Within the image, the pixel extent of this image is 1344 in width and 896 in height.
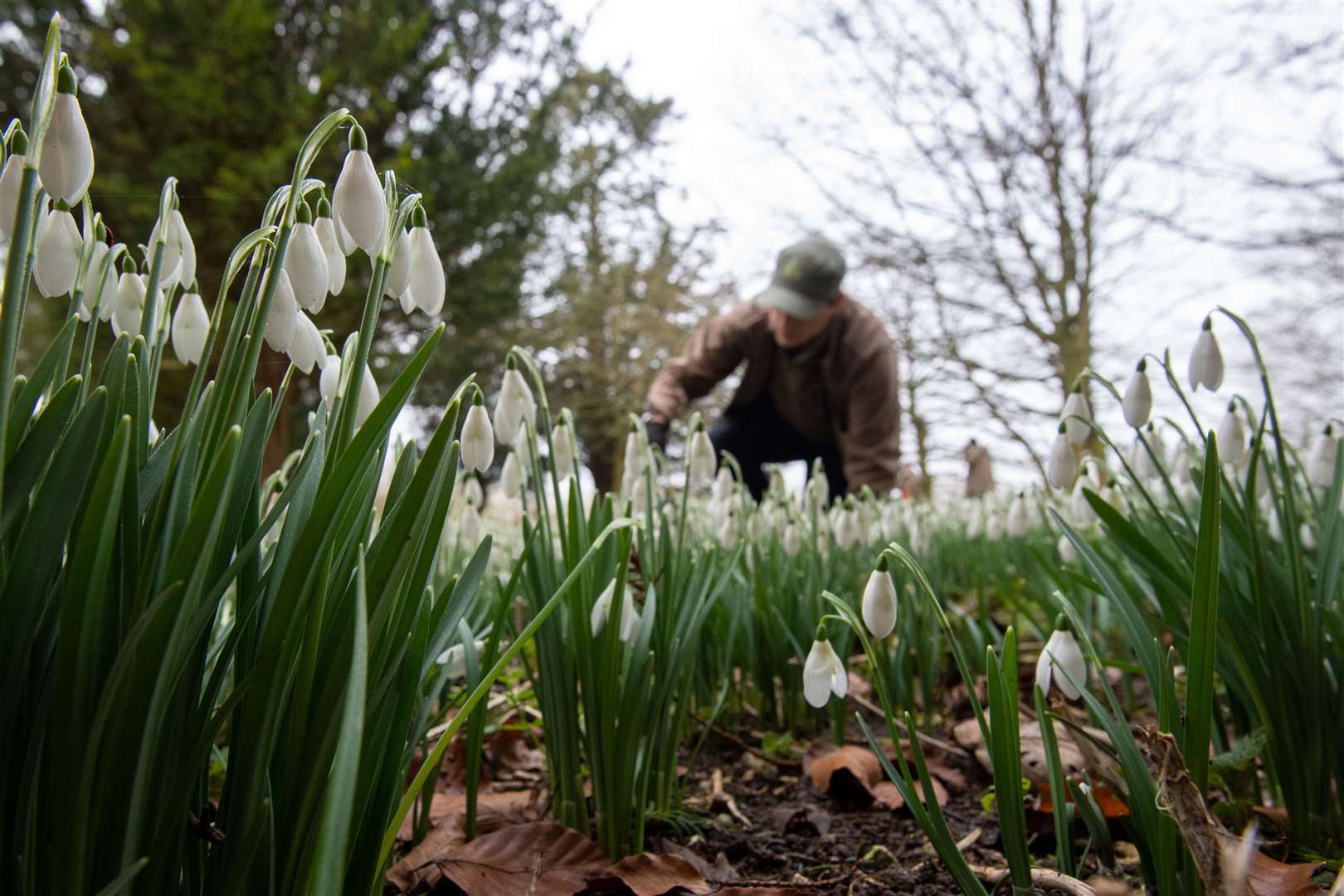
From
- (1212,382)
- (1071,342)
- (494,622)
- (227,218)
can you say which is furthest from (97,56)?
(1071,342)

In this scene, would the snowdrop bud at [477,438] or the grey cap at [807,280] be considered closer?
the snowdrop bud at [477,438]

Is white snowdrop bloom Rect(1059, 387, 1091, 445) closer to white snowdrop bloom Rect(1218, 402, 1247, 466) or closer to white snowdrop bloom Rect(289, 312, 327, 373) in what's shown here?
white snowdrop bloom Rect(1218, 402, 1247, 466)

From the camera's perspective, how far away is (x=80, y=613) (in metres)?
0.69

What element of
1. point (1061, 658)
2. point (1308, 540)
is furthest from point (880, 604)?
point (1308, 540)

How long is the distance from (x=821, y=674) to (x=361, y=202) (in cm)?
85

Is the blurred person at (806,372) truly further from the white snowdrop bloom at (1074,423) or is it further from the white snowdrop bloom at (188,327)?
the white snowdrop bloom at (188,327)

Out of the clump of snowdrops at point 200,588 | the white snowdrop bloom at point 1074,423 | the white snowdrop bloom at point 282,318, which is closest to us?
the clump of snowdrops at point 200,588

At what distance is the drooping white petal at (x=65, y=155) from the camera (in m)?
0.76

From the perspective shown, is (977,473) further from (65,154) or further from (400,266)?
(65,154)

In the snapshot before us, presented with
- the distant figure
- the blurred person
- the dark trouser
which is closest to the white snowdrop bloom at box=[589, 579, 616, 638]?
the blurred person

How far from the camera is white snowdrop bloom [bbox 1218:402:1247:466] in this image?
5.42 ft

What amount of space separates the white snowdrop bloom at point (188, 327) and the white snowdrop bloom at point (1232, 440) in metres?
1.72

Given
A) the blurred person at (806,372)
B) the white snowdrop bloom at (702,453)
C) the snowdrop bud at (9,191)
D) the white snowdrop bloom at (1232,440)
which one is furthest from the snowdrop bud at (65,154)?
the blurred person at (806,372)

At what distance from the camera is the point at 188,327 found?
1181 mm
